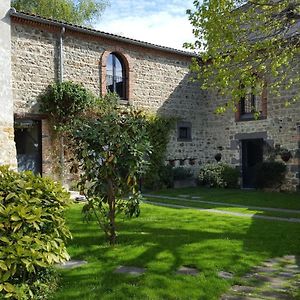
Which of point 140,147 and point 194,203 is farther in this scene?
point 194,203

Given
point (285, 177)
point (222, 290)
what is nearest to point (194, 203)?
point (285, 177)

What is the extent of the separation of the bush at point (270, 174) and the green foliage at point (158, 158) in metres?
3.70

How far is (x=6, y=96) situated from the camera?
11.7 metres

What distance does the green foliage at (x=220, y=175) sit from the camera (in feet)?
55.3

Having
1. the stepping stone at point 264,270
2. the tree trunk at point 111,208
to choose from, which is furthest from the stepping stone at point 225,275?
the tree trunk at point 111,208

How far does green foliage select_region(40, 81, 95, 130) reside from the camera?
43.9 feet

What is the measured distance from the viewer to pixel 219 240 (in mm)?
6945

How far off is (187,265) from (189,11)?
19.4ft

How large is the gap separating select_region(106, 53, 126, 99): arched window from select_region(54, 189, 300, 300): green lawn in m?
A: 7.24

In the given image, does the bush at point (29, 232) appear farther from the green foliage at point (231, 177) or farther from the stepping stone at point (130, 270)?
the green foliage at point (231, 177)

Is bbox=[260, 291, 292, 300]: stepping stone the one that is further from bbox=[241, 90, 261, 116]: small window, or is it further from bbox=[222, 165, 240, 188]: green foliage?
bbox=[241, 90, 261, 116]: small window

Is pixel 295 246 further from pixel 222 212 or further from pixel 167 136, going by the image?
pixel 167 136

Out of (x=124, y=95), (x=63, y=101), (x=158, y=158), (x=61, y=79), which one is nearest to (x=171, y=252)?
(x=63, y=101)

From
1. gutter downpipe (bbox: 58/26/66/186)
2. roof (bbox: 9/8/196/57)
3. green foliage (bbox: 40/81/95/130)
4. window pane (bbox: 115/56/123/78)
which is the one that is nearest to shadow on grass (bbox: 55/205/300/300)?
gutter downpipe (bbox: 58/26/66/186)
